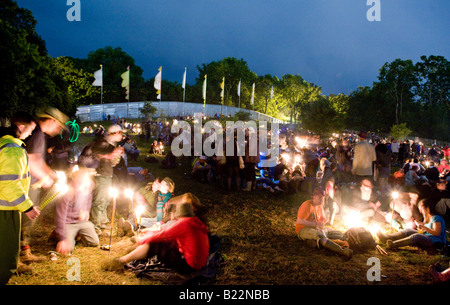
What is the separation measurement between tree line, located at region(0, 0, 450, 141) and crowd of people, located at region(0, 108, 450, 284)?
1210cm

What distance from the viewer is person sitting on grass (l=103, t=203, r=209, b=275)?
342cm

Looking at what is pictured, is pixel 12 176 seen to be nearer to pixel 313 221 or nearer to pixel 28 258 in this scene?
pixel 28 258

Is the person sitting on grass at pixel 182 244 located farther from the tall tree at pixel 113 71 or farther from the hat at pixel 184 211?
the tall tree at pixel 113 71

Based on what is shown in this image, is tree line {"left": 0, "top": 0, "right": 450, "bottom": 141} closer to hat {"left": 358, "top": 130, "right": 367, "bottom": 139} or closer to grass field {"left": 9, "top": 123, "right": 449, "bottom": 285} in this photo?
grass field {"left": 9, "top": 123, "right": 449, "bottom": 285}

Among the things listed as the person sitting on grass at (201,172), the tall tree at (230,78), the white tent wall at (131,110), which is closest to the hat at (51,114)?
the person sitting on grass at (201,172)

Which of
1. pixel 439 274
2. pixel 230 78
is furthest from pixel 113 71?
pixel 439 274

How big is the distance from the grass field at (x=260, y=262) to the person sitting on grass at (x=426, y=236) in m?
0.15

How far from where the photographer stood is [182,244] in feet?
11.3

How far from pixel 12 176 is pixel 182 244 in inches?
82.9

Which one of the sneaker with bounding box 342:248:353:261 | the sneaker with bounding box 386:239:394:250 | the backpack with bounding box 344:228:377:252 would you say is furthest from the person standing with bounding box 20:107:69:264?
the sneaker with bounding box 386:239:394:250

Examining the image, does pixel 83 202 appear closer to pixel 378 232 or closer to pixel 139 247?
pixel 139 247

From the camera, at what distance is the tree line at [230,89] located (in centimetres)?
1622
